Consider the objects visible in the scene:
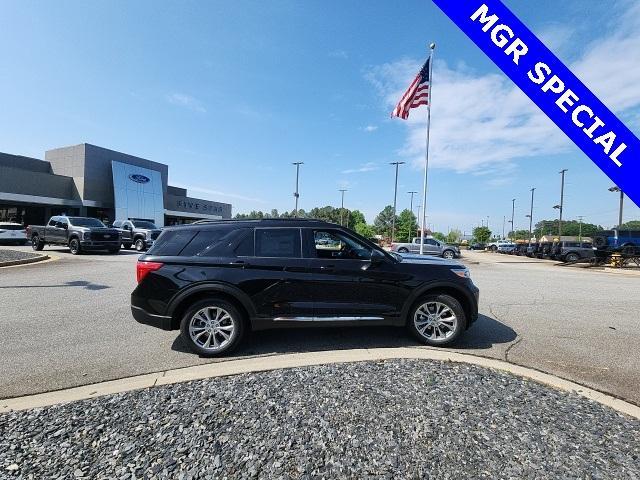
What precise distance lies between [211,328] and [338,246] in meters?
2.09

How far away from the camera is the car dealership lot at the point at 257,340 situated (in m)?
3.83

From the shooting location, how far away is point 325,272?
15.0 feet

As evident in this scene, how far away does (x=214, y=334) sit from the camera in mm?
4387

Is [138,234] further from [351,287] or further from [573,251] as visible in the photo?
[573,251]

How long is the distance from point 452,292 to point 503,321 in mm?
2083

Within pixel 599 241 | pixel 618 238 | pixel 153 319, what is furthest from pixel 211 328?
pixel 618 238

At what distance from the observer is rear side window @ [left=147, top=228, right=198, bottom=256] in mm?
4523

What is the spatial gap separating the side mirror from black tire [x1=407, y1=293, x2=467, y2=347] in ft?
2.60

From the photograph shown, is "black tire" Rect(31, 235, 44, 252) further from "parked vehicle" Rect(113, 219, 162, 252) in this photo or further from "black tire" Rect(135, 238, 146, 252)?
"black tire" Rect(135, 238, 146, 252)

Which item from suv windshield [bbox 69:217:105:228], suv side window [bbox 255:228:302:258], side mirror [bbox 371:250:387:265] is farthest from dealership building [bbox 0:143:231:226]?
side mirror [bbox 371:250:387:265]

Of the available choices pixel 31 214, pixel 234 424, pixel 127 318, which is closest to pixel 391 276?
pixel 234 424

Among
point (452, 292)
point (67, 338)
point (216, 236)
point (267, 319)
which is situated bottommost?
point (67, 338)

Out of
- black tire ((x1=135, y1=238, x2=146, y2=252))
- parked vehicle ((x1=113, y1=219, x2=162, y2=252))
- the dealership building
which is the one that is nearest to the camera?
parked vehicle ((x1=113, y1=219, x2=162, y2=252))

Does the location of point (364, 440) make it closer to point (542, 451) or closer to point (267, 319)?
point (542, 451)
